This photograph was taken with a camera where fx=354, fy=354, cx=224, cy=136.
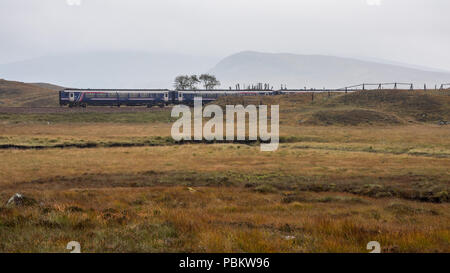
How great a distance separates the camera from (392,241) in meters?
7.05

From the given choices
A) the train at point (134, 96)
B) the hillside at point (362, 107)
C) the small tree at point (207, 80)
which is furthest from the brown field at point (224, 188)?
the small tree at point (207, 80)

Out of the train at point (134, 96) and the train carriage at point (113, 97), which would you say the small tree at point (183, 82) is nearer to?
the train at point (134, 96)

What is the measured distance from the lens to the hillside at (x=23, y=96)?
10275 cm

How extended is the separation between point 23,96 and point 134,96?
208 feet

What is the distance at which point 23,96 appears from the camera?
384 ft

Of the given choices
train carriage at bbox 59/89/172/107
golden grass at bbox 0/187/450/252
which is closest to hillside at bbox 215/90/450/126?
train carriage at bbox 59/89/172/107

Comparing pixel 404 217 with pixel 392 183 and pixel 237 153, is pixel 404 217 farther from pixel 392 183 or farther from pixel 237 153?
pixel 237 153

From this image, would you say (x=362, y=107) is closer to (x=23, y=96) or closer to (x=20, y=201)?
(x=20, y=201)

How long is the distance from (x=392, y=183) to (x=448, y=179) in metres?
3.27

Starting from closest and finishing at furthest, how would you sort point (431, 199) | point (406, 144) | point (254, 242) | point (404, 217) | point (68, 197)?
point (254, 242) < point (404, 217) < point (68, 197) < point (431, 199) < point (406, 144)

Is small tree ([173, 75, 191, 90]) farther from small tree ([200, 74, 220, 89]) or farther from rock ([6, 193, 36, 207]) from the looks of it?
rock ([6, 193, 36, 207])

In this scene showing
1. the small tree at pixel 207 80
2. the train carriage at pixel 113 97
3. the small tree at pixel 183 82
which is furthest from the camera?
the small tree at pixel 207 80

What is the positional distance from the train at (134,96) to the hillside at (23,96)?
3414cm
